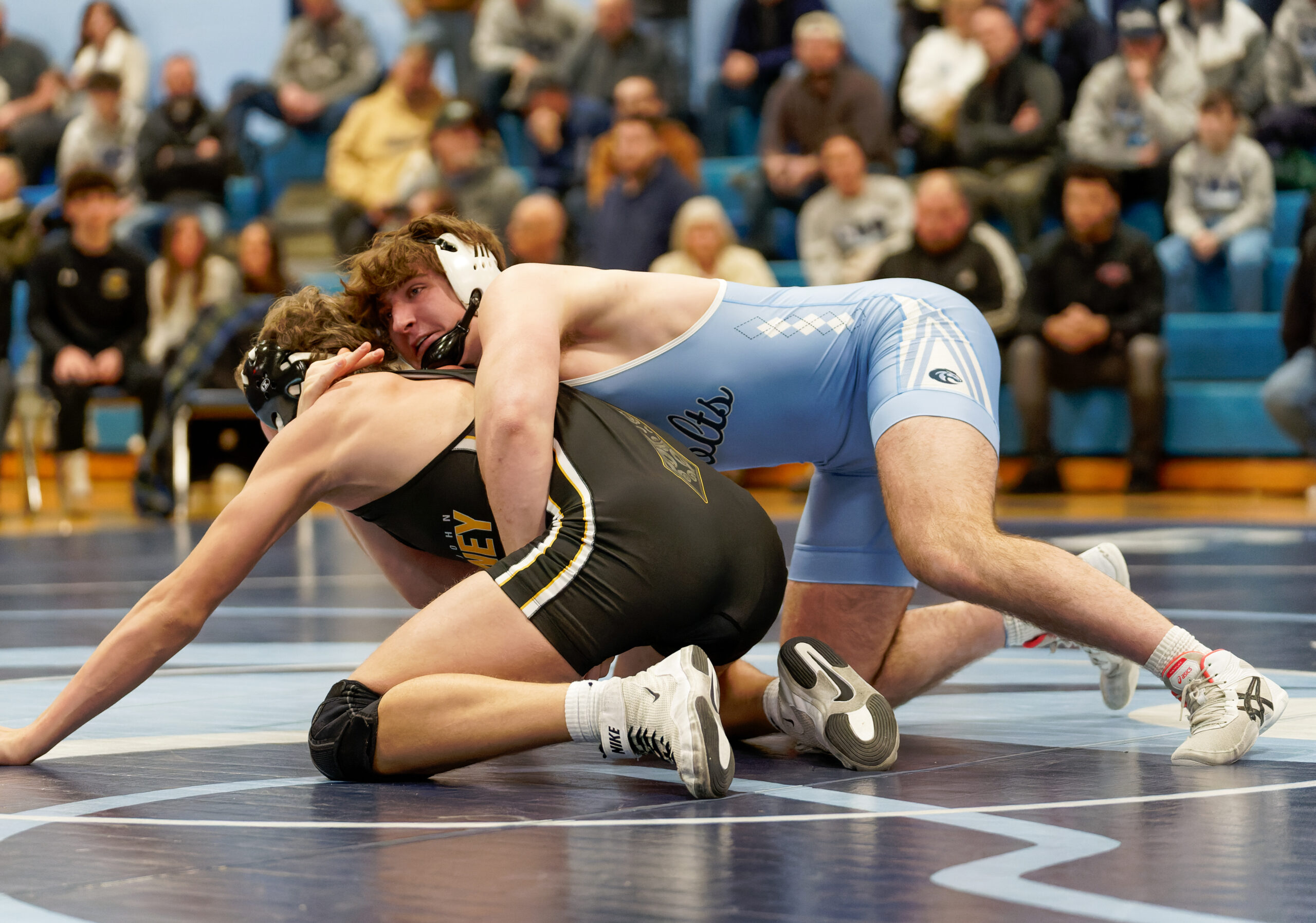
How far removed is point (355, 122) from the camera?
436 inches

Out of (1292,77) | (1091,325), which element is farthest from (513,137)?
(1292,77)

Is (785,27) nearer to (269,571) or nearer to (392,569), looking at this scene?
(269,571)

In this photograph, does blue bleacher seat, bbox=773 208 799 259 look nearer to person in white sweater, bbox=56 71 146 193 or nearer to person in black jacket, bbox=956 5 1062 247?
person in black jacket, bbox=956 5 1062 247

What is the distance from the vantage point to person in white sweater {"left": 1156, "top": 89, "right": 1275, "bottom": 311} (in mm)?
8320

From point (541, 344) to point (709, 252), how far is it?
5914mm

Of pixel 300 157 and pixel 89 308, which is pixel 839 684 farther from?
pixel 300 157

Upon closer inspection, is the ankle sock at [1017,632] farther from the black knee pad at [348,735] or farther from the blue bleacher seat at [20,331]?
the blue bleacher seat at [20,331]

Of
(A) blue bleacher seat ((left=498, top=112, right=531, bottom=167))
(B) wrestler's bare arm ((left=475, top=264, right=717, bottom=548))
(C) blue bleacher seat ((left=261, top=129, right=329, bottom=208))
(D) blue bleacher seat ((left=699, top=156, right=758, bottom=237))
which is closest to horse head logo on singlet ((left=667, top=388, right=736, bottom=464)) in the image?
(B) wrestler's bare arm ((left=475, top=264, right=717, bottom=548))

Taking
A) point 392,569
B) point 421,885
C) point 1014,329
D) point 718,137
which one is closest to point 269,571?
point 392,569

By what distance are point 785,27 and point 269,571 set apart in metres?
5.24

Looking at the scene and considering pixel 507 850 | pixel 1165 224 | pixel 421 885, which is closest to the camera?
pixel 421 885

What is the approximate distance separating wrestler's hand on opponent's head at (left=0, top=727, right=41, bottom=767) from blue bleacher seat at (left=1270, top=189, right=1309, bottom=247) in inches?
288

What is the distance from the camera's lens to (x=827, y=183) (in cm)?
927

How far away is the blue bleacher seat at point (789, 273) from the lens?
30.3ft
